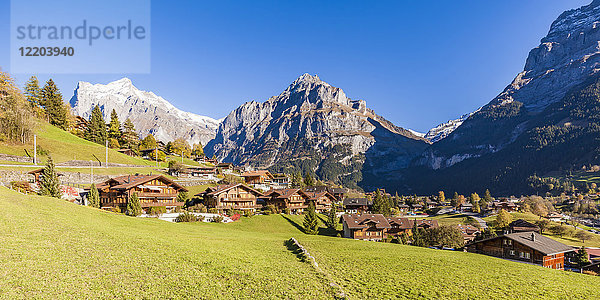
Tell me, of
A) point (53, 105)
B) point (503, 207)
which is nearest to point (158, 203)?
point (53, 105)

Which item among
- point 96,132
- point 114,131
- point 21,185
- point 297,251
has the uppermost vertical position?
point 114,131

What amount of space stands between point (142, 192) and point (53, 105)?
232 feet

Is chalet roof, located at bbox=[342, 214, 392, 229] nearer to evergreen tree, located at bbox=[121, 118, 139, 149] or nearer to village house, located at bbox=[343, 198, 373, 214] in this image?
village house, located at bbox=[343, 198, 373, 214]

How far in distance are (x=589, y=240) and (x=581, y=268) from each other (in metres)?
46.0

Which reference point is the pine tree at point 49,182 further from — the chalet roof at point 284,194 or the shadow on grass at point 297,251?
the chalet roof at point 284,194

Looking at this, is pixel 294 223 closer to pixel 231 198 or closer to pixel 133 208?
pixel 231 198

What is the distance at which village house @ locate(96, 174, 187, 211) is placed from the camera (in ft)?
190

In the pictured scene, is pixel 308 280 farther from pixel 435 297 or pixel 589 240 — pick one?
pixel 589 240

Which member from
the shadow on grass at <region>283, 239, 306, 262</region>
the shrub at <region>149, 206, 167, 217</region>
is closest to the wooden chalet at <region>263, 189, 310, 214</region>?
the shrub at <region>149, 206, 167, 217</region>

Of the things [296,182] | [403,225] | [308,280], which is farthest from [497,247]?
[296,182]

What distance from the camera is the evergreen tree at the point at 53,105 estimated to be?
315ft

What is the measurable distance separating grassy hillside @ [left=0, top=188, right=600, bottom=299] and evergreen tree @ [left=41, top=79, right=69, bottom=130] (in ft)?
308

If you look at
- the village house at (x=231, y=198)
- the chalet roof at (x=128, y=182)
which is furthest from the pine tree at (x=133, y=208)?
the village house at (x=231, y=198)

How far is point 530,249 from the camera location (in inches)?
1647
